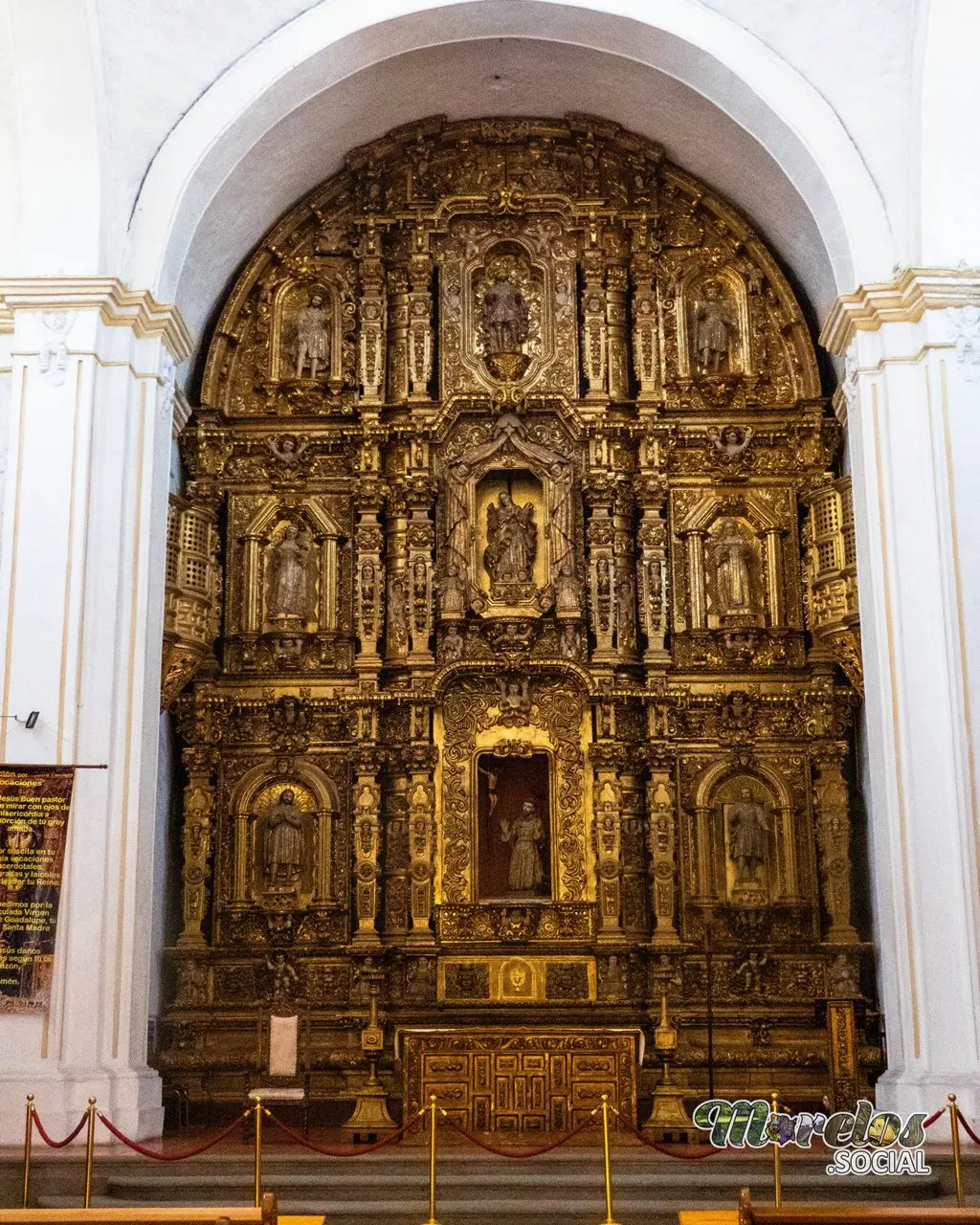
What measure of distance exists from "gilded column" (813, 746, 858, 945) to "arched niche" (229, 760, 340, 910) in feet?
17.9

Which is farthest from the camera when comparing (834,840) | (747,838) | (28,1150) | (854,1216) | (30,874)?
(747,838)

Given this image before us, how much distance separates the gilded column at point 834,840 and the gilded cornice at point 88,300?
8655 millimetres

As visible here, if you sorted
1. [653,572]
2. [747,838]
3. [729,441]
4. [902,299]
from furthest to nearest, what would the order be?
1. [729,441]
2. [653,572]
3. [747,838]
4. [902,299]

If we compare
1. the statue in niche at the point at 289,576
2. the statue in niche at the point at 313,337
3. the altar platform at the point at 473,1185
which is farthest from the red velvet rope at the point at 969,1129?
the statue in niche at the point at 313,337

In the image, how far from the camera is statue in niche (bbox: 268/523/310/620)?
17.7m

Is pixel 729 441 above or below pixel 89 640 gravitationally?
above

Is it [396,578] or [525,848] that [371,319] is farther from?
[525,848]

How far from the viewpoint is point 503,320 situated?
18438 mm

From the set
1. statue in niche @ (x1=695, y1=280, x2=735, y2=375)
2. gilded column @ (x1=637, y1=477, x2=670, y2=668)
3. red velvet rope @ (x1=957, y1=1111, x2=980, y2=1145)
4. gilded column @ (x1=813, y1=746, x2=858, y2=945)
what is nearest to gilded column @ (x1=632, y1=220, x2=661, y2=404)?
statue in niche @ (x1=695, y1=280, x2=735, y2=375)

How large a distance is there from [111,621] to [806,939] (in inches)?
322

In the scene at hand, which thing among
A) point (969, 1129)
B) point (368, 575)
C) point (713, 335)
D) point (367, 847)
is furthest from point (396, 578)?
point (969, 1129)

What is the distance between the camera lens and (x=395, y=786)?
17359mm

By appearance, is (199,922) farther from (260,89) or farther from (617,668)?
(260,89)

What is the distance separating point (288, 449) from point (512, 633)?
350cm
